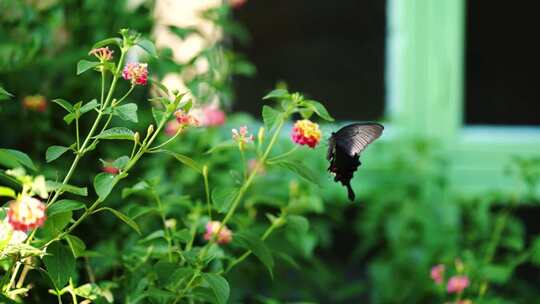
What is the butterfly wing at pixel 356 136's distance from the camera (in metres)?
1.25

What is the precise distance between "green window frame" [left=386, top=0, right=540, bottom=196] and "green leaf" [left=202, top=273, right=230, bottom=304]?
1.55m

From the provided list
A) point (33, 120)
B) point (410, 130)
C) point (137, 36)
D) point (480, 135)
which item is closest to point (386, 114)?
point (410, 130)

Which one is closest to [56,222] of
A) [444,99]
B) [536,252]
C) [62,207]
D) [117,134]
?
[62,207]

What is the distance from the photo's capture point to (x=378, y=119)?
111 inches

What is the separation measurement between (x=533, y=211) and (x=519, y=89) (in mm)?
435

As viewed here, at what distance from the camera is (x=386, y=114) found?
281cm

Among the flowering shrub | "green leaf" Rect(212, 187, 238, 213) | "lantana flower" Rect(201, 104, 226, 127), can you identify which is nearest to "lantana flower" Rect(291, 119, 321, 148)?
the flowering shrub

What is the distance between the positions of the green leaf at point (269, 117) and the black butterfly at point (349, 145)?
98 millimetres

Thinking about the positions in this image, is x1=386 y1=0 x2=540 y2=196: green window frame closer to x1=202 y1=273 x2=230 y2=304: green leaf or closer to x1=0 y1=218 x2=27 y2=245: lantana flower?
x1=202 y1=273 x2=230 y2=304: green leaf

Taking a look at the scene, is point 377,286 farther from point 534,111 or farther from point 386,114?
point 534,111

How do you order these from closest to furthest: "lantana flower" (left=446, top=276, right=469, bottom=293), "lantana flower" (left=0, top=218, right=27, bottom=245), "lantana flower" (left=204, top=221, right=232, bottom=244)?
1. "lantana flower" (left=0, top=218, right=27, bottom=245)
2. "lantana flower" (left=204, top=221, right=232, bottom=244)
3. "lantana flower" (left=446, top=276, right=469, bottom=293)

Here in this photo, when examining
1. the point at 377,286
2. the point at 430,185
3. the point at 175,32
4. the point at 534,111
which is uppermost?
the point at 175,32

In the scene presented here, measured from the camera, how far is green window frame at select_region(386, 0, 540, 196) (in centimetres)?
268

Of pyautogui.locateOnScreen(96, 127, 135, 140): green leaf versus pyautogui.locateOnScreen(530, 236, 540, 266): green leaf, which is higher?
pyautogui.locateOnScreen(96, 127, 135, 140): green leaf
